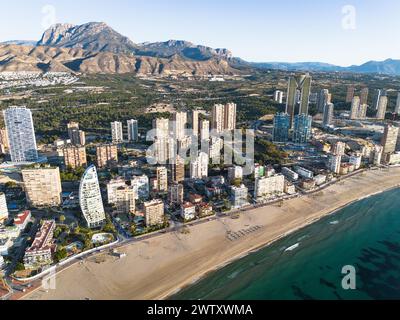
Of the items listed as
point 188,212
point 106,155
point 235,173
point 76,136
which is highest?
point 76,136

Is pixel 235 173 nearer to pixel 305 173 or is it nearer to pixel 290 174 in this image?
pixel 290 174

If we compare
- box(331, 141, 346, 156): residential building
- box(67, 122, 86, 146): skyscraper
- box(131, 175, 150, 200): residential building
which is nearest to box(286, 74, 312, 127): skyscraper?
box(331, 141, 346, 156): residential building

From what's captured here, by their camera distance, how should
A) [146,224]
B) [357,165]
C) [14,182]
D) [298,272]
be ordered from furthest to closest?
[357,165] → [14,182] → [146,224] → [298,272]

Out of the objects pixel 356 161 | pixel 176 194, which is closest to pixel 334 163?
pixel 356 161

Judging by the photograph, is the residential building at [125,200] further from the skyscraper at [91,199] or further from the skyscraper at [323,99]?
the skyscraper at [323,99]

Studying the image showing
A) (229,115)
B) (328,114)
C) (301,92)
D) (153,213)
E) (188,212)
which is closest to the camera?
(153,213)

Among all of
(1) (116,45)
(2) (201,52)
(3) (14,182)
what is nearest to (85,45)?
(1) (116,45)

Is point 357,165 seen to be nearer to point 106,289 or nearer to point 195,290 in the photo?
point 195,290

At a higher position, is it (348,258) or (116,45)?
(116,45)
